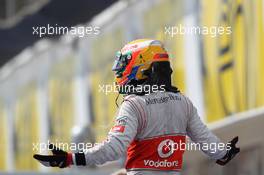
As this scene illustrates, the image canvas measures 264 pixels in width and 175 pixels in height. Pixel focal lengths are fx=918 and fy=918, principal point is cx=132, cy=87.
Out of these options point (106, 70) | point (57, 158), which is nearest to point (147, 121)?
point (57, 158)

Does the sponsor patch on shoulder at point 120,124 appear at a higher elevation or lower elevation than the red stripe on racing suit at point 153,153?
higher

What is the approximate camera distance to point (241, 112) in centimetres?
908

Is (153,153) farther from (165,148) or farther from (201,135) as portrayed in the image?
(201,135)

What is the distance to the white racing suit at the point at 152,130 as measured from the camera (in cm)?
442

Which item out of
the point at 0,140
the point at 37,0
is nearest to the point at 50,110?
the point at 37,0

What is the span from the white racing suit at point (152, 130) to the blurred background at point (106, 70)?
2123 mm

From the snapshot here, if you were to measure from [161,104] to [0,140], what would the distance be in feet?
43.4

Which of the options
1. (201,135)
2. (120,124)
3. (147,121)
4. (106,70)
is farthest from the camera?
(106,70)

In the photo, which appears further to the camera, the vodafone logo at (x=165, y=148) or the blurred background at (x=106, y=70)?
the blurred background at (x=106, y=70)

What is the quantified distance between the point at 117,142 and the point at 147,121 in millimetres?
238

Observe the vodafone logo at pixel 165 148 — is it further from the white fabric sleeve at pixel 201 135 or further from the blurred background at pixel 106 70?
the blurred background at pixel 106 70

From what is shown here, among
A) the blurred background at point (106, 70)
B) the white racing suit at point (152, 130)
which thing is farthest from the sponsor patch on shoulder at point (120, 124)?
the blurred background at point (106, 70)

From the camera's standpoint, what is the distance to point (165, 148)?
4.55 m

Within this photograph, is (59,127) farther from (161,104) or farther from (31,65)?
(161,104)
